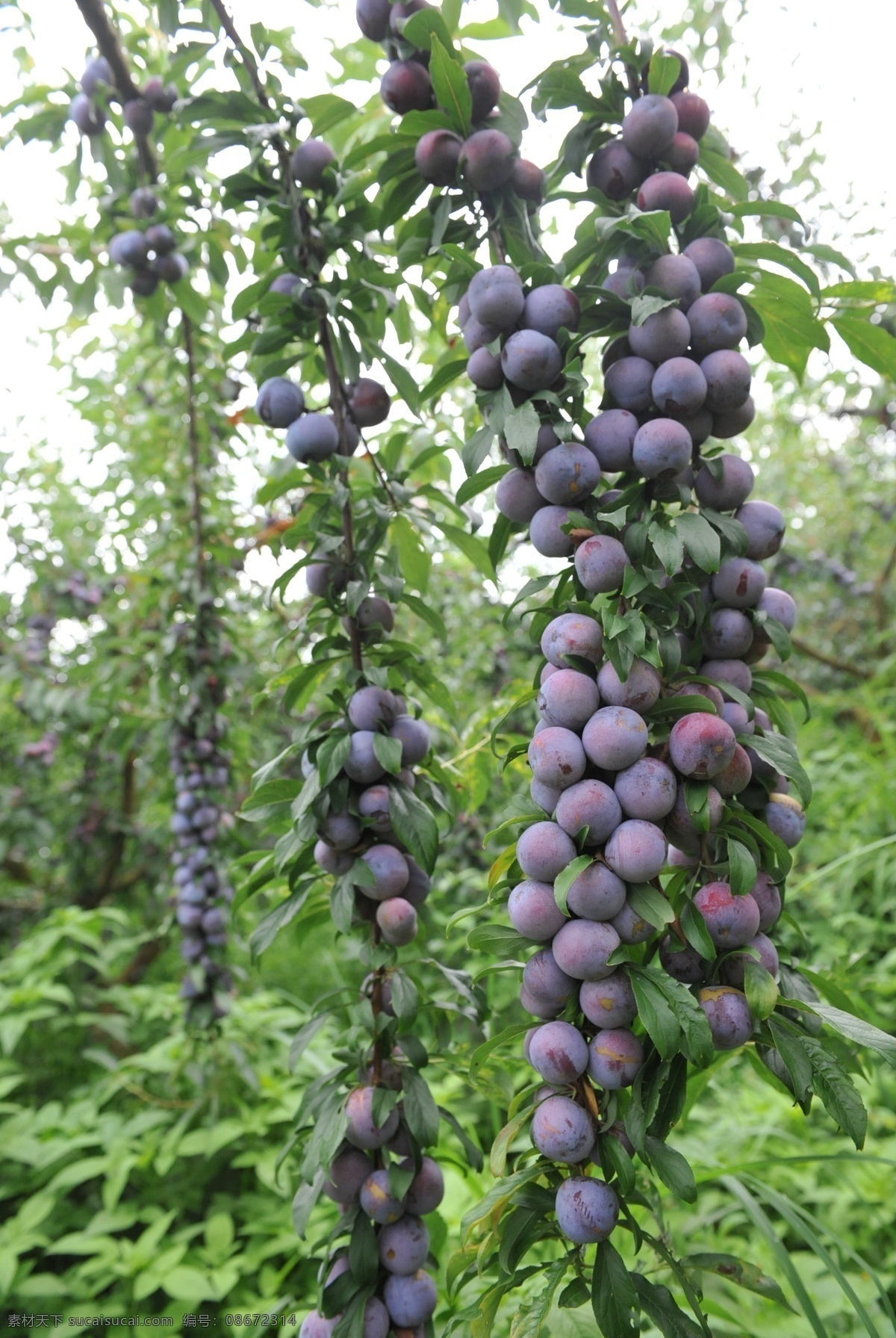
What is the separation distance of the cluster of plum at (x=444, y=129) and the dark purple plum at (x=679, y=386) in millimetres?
298

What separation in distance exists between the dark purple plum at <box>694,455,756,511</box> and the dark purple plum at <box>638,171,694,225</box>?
0.78ft

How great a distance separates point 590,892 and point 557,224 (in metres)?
1.93

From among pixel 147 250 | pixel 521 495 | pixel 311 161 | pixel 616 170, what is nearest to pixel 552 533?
pixel 521 495

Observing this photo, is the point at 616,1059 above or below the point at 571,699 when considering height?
below

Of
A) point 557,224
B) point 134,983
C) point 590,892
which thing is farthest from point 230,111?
point 134,983

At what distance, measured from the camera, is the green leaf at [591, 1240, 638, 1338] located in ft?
2.05

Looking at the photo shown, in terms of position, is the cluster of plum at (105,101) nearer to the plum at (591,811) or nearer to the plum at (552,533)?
the plum at (552,533)

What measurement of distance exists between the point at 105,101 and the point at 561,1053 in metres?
1.74

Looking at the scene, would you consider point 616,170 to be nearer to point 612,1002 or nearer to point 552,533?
point 552,533

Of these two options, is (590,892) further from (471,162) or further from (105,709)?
(105,709)

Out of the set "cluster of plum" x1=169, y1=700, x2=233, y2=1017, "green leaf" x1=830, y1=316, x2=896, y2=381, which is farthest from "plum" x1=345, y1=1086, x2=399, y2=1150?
"cluster of plum" x1=169, y1=700, x2=233, y2=1017

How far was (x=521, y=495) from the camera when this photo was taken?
784mm

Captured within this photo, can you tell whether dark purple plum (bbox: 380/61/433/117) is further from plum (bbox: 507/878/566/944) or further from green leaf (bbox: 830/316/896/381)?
plum (bbox: 507/878/566/944)

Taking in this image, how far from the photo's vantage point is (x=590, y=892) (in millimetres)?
625
